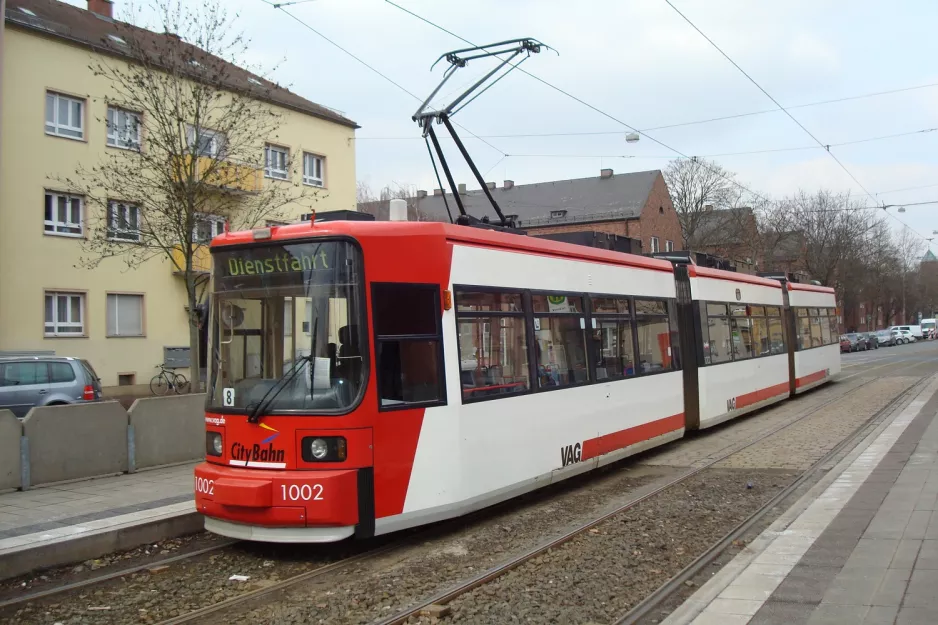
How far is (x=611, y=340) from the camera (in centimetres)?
1029

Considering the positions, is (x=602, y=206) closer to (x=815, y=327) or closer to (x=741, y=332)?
(x=815, y=327)

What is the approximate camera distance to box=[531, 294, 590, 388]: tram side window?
8.56 meters

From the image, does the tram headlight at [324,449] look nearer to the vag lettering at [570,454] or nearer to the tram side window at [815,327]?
the vag lettering at [570,454]

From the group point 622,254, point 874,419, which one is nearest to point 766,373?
point 874,419

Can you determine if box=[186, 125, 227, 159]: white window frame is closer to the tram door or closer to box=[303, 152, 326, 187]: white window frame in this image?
the tram door

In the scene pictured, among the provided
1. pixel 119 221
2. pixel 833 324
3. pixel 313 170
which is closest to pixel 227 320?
pixel 119 221

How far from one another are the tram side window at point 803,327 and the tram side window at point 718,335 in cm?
663

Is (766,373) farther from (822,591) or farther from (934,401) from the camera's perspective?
(822,591)

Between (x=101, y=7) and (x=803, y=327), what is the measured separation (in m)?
26.1

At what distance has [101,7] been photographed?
93.4 feet

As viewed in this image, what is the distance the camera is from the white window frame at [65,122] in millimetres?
22312

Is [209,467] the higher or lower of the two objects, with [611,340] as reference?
lower

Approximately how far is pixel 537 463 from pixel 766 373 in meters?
11.0

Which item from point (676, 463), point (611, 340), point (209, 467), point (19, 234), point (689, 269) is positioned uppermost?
point (19, 234)
